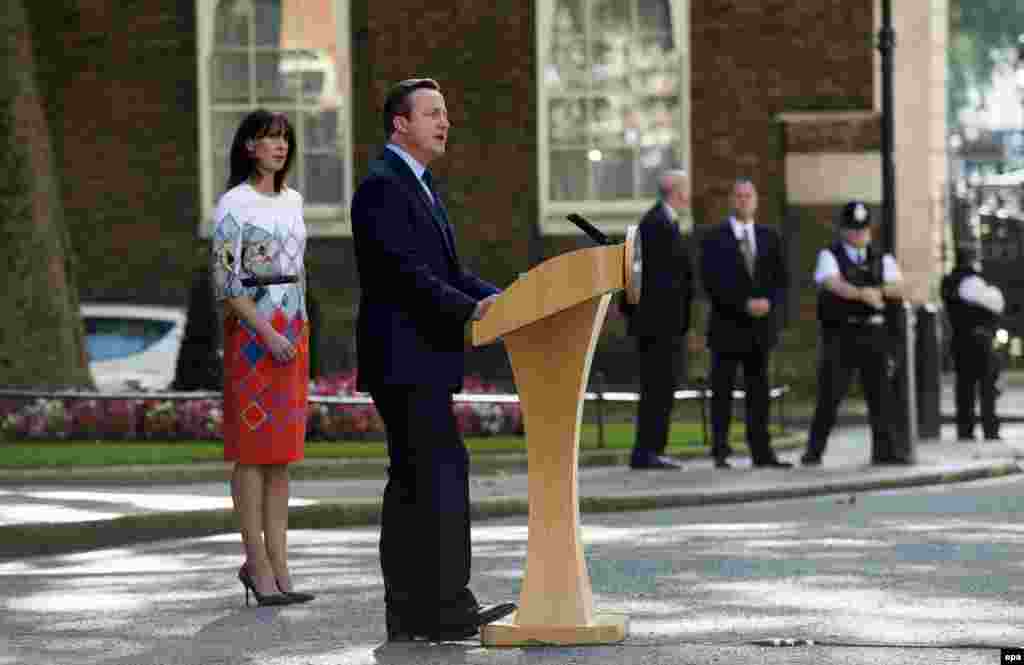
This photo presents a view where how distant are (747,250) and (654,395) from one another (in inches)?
48.2

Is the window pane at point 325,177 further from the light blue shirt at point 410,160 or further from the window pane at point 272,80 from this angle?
the light blue shirt at point 410,160

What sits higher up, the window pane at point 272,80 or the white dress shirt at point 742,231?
the window pane at point 272,80

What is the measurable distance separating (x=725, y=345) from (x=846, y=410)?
7.51 meters

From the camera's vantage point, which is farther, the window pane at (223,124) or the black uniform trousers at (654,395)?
the window pane at (223,124)

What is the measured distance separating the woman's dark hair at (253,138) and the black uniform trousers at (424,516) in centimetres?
170

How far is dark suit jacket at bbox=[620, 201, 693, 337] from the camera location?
56.2 ft

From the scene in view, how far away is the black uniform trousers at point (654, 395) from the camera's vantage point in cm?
1706

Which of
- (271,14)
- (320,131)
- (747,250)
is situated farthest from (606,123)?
(747,250)

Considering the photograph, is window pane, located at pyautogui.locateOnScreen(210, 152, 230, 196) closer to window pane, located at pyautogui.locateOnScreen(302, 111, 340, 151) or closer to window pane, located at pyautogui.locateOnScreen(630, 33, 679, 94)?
window pane, located at pyautogui.locateOnScreen(302, 111, 340, 151)

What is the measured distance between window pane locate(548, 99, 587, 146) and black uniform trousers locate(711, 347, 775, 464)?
30.8ft

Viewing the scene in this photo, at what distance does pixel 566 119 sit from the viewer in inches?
1048

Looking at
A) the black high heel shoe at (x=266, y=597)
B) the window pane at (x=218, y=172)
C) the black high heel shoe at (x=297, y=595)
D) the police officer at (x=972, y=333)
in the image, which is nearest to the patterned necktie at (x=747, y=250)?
the police officer at (x=972, y=333)

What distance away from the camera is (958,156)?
48.5 m

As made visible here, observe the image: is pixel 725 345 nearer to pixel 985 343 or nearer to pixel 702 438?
pixel 702 438
